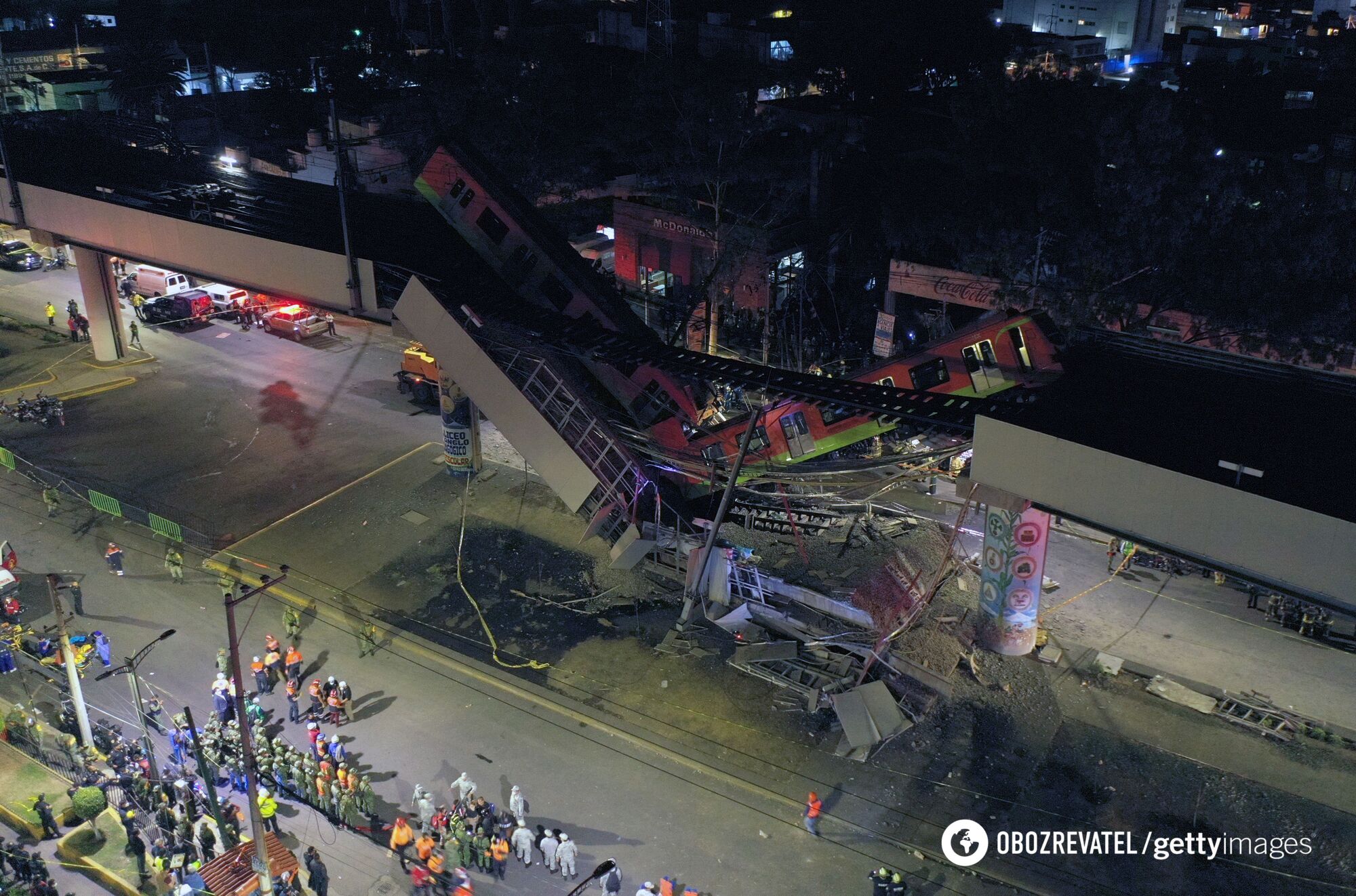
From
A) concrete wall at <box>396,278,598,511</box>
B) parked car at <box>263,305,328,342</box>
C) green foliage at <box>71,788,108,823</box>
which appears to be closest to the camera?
green foliage at <box>71,788,108,823</box>

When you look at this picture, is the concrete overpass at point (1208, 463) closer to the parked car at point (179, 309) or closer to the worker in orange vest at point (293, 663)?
the worker in orange vest at point (293, 663)

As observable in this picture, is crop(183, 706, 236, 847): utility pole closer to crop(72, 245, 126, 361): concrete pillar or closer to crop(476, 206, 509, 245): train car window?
crop(476, 206, 509, 245): train car window

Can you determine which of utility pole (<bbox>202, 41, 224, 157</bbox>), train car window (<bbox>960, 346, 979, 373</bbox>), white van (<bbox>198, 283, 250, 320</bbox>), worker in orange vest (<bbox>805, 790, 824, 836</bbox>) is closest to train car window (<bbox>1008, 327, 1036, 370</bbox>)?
train car window (<bbox>960, 346, 979, 373</bbox>)

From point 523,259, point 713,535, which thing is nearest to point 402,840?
point 713,535

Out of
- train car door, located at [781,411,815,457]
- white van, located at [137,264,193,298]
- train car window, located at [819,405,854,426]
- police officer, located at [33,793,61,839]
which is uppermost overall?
train car window, located at [819,405,854,426]

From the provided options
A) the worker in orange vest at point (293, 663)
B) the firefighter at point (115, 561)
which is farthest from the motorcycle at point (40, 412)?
the worker in orange vest at point (293, 663)

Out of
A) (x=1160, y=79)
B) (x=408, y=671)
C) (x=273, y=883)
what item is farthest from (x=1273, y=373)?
(x=1160, y=79)

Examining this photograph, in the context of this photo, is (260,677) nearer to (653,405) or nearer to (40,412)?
(653,405)
